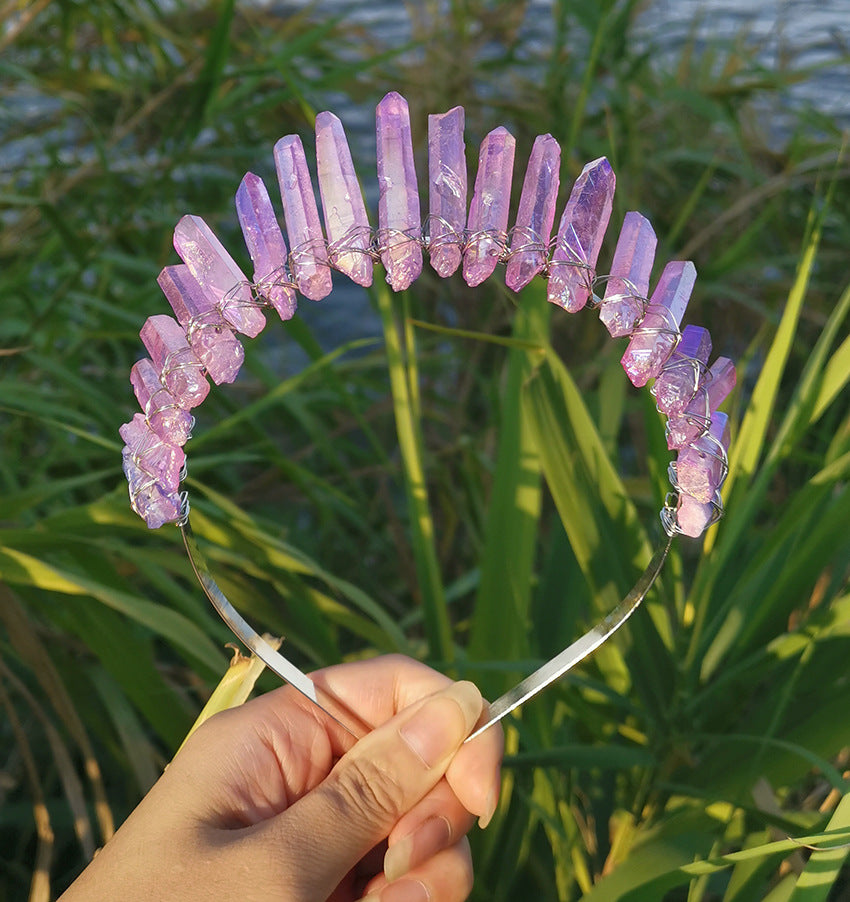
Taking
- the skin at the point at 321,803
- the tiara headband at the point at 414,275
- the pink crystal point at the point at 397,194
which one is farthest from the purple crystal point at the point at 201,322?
the skin at the point at 321,803

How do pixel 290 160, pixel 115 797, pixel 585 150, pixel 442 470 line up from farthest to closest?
pixel 585 150 → pixel 442 470 → pixel 115 797 → pixel 290 160

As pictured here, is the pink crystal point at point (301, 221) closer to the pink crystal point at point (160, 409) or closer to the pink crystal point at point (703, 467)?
the pink crystal point at point (160, 409)

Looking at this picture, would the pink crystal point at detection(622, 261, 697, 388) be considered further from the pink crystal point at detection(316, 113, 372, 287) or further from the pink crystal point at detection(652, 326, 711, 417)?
the pink crystal point at detection(316, 113, 372, 287)

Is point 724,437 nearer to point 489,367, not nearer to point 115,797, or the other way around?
point 115,797

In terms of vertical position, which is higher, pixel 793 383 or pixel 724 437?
pixel 724 437

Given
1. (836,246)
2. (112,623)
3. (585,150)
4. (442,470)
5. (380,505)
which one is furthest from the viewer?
(836,246)

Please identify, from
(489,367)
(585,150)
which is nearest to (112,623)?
(489,367)

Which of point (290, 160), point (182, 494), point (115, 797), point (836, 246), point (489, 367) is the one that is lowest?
point (115, 797)
